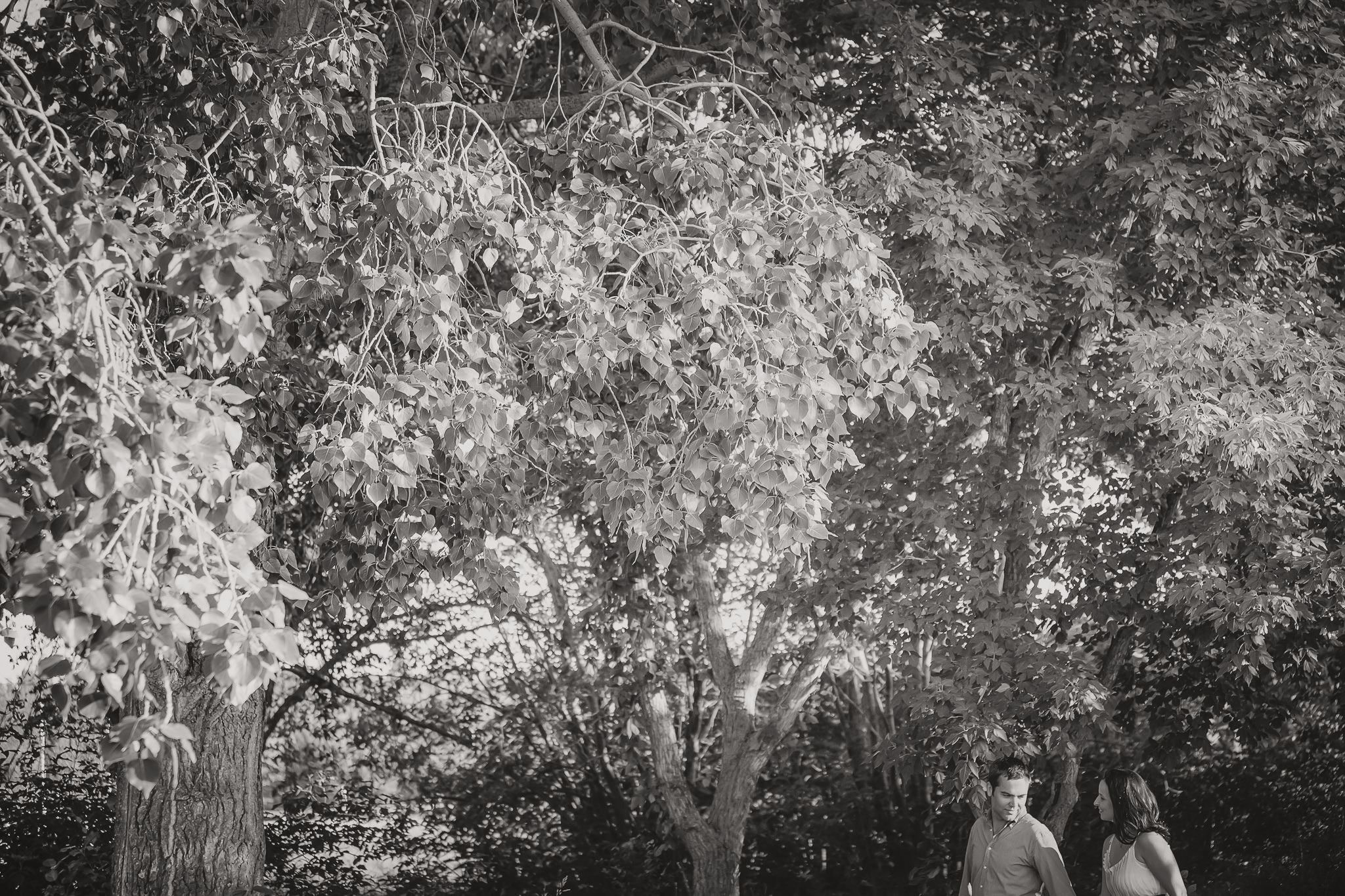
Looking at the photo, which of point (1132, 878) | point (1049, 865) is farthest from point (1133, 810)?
point (1049, 865)

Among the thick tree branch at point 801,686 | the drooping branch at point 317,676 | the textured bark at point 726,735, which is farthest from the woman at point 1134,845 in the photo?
the drooping branch at point 317,676

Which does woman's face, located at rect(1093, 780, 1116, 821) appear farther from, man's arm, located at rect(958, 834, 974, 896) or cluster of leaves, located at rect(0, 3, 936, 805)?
cluster of leaves, located at rect(0, 3, 936, 805)

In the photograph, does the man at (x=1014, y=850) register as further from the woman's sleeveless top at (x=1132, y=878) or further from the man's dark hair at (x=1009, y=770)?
the woman's sleeveless top at (x=1132, y=878)

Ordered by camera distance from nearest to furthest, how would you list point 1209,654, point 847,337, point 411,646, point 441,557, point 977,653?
point 847,337
point 441,557
point 977,653
point 1209,654
point 411,646

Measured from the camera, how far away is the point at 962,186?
645 cm

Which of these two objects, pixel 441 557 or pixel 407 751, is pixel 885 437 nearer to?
pixel 441 557

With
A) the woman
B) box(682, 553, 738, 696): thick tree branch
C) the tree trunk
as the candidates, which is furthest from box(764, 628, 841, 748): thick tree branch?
the tree trunk

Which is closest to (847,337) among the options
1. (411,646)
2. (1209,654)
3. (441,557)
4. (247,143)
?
(441,557)

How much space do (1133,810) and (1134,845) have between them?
123mm

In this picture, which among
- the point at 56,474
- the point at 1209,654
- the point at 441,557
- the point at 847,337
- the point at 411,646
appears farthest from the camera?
the point at 411,646

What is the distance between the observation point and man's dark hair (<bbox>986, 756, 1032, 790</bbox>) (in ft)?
14.6

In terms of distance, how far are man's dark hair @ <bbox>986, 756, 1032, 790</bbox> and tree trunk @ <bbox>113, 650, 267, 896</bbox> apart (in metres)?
3.42

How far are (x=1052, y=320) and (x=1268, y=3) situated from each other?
2027 mm

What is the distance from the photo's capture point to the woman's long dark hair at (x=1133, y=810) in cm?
415
